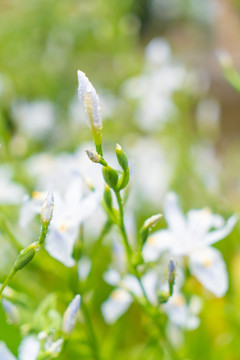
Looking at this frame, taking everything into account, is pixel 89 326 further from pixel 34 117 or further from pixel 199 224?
pixel 34 117

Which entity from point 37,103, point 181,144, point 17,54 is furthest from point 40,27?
point 181,144

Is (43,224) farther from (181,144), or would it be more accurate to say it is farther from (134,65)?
(134,65)

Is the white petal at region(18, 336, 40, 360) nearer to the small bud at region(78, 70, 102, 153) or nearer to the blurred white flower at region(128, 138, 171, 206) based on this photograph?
the small bud at region(78, 70, 102, 153)

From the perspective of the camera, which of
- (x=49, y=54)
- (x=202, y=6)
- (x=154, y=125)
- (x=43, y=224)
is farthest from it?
(x=202, y=6)

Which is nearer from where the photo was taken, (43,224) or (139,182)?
(43,224)

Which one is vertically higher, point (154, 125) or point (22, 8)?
point (22, 8)

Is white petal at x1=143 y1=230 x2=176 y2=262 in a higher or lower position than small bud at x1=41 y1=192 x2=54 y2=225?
lower

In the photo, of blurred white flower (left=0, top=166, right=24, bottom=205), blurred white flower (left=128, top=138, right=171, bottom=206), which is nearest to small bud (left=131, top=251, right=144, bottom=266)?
blurred white flower (left=0, top=166, right=24, bottom=205)
